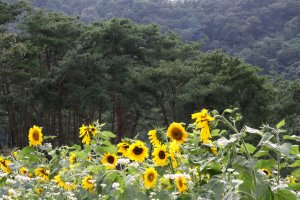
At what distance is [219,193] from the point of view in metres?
1.64

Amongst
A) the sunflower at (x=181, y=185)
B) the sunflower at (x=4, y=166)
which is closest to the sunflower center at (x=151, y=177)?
the sunflower at (x=181, y=185)

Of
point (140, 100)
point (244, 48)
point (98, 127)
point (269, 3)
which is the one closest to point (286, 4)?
point (269, 3)

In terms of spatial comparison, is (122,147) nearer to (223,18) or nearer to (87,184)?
(87,184)

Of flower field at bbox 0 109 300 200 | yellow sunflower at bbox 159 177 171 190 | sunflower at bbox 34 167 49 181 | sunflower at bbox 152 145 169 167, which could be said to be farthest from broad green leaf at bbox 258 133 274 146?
sunflower at bbox 34 167 49 181

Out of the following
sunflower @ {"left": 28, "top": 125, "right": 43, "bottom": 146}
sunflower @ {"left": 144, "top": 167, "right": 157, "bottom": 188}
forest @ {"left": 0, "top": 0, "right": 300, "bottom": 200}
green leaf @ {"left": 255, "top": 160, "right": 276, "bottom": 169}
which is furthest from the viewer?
sunflower @ {"left": 28, "top": 125, "right": 43, "bottom": 146}

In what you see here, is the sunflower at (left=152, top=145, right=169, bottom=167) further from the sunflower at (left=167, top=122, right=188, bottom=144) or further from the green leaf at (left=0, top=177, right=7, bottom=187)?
the green leaf at (left=0, top=177, right=7, bottom=187)

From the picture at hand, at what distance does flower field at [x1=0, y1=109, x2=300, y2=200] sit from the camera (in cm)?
155

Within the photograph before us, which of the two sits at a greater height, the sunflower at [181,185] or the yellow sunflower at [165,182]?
the sunflower at [181,185]

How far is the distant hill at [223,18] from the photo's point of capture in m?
54.8

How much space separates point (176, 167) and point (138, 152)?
195 mm

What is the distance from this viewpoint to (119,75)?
828 inches

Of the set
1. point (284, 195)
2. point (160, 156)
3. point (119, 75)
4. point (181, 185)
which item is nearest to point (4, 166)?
point (160, 156)

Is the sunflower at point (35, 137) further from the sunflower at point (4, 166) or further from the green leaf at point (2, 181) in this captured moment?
the green leaf at point (2, 181)

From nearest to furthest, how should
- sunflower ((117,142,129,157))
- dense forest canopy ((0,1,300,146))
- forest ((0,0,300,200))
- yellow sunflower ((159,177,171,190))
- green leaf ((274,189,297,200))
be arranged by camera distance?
1. green leaf ((274,189,297,200))
2. yellow sunflower ((159,177,171,190))
3. forest ((0,0,300,200))
4. sunflower ((117,142,129,157))
5. dense forest canopy ((0,1,300,146))
